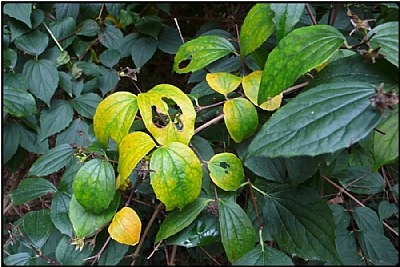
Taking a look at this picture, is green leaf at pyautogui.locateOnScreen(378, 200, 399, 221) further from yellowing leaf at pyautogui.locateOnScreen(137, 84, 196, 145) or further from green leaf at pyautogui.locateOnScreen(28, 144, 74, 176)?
green leaf at pyautogui.locateOnScreen(28, 144, 74, 176)

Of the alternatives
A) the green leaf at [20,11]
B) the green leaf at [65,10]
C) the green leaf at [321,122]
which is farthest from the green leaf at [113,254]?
the green leaf at [65,10]

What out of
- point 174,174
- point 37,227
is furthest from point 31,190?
point 174,174

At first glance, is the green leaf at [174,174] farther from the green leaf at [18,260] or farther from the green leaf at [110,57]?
the green leaf at [110,57]

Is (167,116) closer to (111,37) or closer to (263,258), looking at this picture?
(263,258)

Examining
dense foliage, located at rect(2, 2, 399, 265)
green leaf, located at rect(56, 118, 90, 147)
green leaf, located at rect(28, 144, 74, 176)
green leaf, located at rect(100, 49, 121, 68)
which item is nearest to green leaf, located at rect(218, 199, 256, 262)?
dense foliage, located at rect(2, 2, 399, 265)

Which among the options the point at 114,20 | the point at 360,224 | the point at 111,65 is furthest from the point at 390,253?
the point at 114,20
